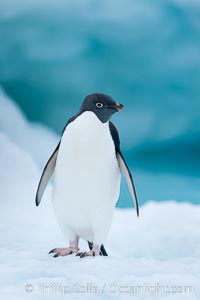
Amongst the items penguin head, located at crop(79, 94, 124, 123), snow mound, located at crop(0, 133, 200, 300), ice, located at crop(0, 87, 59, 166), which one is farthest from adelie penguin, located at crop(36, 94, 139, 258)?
ice, located at crop(0, 87, 59, 166)

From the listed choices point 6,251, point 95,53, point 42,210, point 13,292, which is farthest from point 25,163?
point 13,292

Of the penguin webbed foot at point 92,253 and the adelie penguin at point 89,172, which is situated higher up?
the adelie penguin at point 89,172

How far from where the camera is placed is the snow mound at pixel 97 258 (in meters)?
1.34

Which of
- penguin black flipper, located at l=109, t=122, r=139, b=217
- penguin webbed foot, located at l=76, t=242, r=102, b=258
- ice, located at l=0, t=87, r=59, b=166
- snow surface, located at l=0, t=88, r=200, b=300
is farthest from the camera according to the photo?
ice, located at l=0, t=87, r=59, b=166

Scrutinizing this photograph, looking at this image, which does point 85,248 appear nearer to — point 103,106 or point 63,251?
point 63,251

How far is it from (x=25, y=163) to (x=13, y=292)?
3.87 ft

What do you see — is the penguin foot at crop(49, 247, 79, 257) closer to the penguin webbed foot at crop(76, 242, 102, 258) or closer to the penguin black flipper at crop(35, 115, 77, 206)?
the penguin webbed foot at crop(76, 242, 102, 258)

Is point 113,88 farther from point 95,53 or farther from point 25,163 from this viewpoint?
point 25,163

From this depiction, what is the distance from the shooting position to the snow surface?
134cm

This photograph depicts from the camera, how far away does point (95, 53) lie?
2383 millimetres

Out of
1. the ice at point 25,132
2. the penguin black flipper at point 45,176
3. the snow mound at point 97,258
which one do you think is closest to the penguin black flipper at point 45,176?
the penguin black flipper at point 45,176

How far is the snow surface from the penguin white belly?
0.12 metres

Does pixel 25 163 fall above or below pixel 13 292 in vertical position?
above

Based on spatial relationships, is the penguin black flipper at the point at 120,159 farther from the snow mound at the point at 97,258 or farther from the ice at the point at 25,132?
the ice at the point at 25,132
